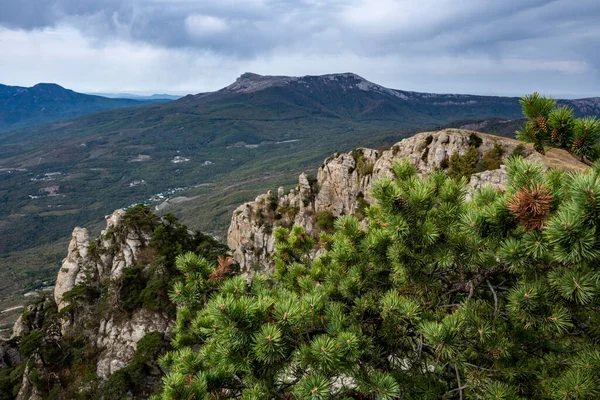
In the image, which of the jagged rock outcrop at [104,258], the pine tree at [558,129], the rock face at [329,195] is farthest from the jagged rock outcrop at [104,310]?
the pine tree at [558,129]

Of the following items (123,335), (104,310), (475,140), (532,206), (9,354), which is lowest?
(9,354)

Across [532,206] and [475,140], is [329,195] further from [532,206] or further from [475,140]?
[532,206]

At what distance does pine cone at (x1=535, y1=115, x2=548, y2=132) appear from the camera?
432 cm

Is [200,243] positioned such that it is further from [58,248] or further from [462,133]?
[58,248]

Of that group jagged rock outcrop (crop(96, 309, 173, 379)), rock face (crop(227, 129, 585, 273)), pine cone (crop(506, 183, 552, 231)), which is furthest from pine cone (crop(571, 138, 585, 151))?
rock face (crop(227, 129, 585, 273))

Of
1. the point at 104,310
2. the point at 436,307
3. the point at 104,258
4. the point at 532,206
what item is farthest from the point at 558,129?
the point at 104,258

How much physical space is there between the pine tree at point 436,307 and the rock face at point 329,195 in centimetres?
2668

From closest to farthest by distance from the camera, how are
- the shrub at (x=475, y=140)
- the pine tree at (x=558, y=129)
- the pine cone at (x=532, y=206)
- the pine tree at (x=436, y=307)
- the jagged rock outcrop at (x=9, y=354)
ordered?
the pine cone at (x=532, y=206) < the pine tree at (x=436, y=307) < the pine tree at (x=558, y=129) < the jagged rock outcrop at (x=9, y=354) < the shrub at (x=475, y=140)

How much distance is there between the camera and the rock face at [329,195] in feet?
100

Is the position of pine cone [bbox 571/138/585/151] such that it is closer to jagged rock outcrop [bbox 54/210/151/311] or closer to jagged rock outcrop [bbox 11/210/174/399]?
jagged rock outcrop [bbox 11/210/174/399]

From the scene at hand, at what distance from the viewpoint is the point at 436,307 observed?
14.5ft

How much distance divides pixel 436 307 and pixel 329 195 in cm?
3430

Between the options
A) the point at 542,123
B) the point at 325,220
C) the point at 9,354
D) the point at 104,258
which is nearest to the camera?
the point at 542,123

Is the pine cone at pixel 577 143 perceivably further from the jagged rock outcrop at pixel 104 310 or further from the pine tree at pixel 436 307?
the jagged rock outcrop at pixel 104 310
